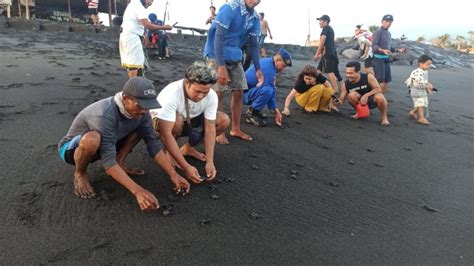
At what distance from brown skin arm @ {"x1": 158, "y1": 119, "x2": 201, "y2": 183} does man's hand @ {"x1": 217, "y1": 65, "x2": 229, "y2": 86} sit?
3.86ft

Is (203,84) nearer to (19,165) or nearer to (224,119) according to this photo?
(224,119)

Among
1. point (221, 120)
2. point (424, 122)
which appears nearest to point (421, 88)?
point (424, 122)

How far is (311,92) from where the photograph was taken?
222 inches

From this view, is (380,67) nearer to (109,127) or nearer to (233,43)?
(233,43)

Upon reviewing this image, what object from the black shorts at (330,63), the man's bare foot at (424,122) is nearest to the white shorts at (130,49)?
the black shorts at (330,63)

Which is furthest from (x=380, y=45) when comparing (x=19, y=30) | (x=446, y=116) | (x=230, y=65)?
(x=19, y=30)

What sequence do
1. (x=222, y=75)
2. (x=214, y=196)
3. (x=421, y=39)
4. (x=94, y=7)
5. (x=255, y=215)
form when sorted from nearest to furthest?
(x=255, y=215), (x=214, y=196), (x=222, y=75), (x=94, y=7), (x=421, y=39)

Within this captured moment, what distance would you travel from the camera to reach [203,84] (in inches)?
107

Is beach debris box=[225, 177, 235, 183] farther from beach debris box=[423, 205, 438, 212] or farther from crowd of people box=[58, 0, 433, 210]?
beach debris box=[423, 205, 438, 212]

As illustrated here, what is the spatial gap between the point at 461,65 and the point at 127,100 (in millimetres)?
19809

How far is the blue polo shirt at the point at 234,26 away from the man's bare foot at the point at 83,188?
6.08 ft

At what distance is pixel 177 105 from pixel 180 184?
1.96ft

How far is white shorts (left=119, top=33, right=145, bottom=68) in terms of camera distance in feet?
15.6

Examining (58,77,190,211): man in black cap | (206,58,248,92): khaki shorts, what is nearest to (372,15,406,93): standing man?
(206,58,248,92): khaki shorts
